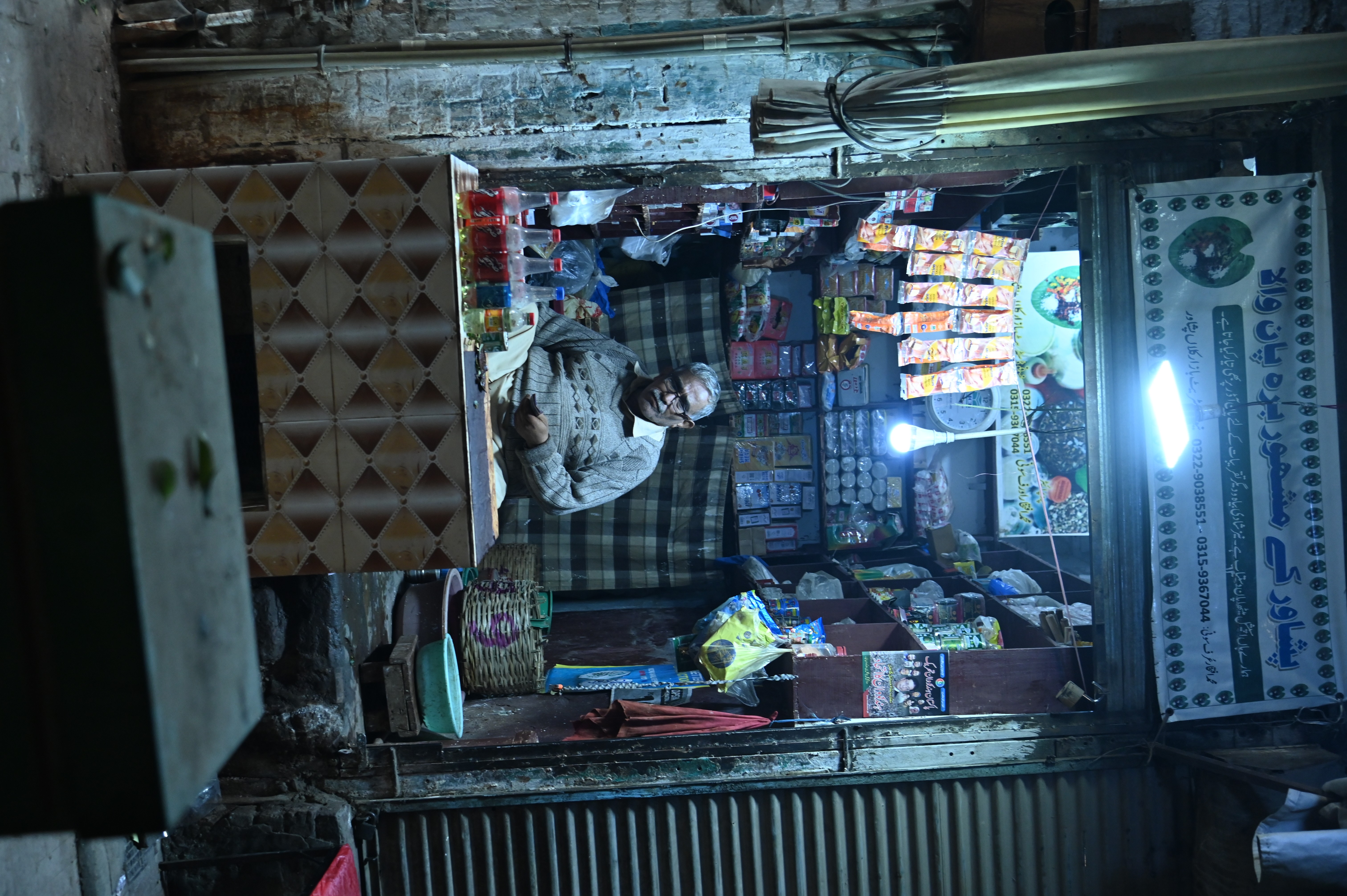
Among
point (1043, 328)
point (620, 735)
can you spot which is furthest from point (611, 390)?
point (1043, 328)

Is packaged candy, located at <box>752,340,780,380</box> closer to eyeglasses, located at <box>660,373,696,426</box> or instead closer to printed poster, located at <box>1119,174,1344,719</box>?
eyeglasses, located at <box>660,373,696,426</box>

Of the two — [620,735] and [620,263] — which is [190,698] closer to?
[620,735]

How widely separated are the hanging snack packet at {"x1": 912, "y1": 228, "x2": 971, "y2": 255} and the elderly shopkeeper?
5.89 feet

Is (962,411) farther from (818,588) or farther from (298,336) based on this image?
(298,336)

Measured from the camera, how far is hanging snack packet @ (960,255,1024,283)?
5.35 metres

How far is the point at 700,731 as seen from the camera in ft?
12.3

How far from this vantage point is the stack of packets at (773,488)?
6113mm

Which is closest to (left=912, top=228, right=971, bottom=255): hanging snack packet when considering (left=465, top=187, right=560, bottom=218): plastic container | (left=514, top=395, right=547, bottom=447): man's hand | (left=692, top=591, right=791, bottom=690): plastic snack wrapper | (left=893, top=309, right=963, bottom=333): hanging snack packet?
(left=893, top=309, right=963, bottom=333): hanging snack packet

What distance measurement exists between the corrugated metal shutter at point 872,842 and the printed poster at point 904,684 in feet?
1.09

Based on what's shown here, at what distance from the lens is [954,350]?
5.50m

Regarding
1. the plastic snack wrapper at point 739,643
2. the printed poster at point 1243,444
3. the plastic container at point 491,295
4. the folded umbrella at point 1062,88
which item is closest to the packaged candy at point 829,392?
the plastic snack wrapper at point 739,643

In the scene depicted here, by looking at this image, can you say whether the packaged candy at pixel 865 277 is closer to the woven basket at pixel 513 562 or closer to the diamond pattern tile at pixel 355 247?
the woven basket at pixel 513 562

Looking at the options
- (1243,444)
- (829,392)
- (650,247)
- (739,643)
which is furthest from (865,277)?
(739,643)

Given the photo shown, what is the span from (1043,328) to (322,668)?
5659mm
